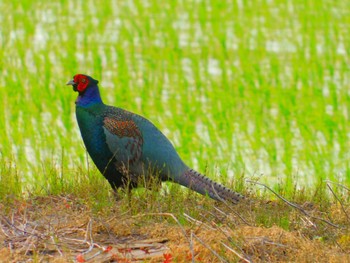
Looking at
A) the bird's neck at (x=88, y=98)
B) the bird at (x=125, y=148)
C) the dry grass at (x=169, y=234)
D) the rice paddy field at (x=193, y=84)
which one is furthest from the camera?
the rice paddy field at (x=193, y=84)

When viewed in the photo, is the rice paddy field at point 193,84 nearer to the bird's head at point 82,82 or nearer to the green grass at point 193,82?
the green grass at point 193,82

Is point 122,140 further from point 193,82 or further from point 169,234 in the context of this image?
point 193,82

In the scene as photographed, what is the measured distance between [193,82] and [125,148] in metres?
4.12

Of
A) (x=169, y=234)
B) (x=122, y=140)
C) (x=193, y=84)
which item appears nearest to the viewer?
(x=169, y=234)

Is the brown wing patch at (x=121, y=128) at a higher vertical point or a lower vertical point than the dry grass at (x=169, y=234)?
higher

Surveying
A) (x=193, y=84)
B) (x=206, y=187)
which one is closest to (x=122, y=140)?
(x=206, y=187)

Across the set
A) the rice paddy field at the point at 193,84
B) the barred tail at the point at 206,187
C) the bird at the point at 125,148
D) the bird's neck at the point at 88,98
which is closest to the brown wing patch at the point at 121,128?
the bird at the point at 125,148

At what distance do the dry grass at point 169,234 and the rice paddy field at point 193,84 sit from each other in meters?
0.28

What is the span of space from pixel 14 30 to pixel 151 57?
5.98 ft

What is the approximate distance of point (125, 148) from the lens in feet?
21.7

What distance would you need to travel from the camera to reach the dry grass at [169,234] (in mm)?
5297

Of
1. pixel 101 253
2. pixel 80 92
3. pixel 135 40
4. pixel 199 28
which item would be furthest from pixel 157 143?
pixel 199 28

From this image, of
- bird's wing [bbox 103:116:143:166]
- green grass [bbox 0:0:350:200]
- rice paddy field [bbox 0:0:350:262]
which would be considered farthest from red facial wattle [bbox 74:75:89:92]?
rice paddy field [bbox 0:0:350:262]

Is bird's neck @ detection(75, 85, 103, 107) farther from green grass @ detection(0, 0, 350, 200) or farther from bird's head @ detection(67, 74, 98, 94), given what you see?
green grass @ detection(0, 0, 350, 200)
